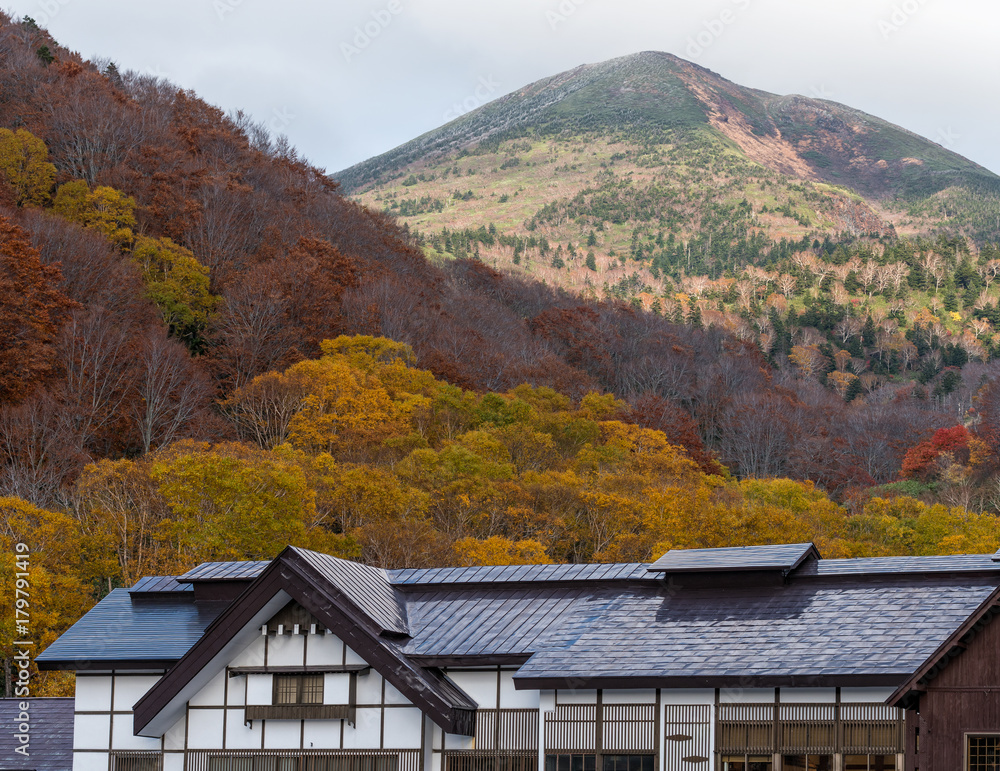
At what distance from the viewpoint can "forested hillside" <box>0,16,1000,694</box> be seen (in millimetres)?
51812

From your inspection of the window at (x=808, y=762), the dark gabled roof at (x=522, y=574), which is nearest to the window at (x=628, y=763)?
the window at (x=808, y=762)

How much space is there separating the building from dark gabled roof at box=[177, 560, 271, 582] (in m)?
0.08

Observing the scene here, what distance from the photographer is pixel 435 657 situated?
77.3ft

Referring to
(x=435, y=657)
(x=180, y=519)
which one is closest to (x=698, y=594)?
(x=435, y=657)

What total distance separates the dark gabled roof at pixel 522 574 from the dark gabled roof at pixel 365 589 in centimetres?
76

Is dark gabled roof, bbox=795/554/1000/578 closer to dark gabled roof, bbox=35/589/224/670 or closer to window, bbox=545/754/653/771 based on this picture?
window, bbox=545/754/653/771

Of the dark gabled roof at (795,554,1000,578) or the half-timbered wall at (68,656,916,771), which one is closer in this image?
the half-timbered wall at (68,656,916,771)

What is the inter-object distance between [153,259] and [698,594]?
75045 millimetres

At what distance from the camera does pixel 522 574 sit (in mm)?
26578

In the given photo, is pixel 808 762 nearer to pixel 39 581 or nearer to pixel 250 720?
pixel 250 720

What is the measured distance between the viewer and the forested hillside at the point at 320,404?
5181 centimetres

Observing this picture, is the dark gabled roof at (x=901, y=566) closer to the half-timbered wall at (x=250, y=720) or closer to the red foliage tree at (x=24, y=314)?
the half-timbered wall at (x=250, y=720)

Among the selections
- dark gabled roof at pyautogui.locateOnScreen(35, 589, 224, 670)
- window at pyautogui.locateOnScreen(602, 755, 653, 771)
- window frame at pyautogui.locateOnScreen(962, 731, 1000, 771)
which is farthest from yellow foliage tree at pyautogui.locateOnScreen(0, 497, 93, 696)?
window frame at pyautogui.locateOnScreen(962, 731, 1000, 771)

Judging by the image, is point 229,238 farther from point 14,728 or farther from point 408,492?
point 14,728
